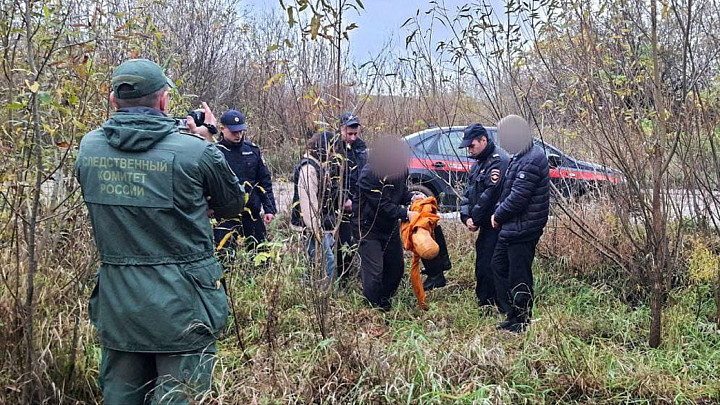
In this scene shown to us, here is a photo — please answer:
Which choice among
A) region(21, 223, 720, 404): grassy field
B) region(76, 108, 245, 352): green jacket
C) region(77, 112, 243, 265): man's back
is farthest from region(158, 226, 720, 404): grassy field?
region(77, 112, 243, 265): man's back

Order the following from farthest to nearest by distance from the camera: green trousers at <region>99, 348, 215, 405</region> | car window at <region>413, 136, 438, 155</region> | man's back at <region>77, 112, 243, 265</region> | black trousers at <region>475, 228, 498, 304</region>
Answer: car window at <region>413, 136, 438, 155</region> → black trousers at <region>475, 228, 498, 304</region> → green trousers at <region>99, 348, 215, 405</region> → man's back at <region>77, 112, 243, 265</region>

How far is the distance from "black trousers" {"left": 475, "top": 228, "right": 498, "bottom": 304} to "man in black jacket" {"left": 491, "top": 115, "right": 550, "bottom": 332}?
0.29m

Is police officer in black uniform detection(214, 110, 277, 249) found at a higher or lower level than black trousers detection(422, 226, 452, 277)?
higher

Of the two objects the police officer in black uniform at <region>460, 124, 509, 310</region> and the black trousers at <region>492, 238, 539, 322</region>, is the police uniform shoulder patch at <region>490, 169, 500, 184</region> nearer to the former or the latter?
the police officer in black uniform at <region>460, 124, 509, 310</region>

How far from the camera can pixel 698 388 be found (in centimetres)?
312

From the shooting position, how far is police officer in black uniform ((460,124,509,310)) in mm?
4539

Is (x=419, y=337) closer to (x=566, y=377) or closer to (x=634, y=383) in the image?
(x=566, y=377)

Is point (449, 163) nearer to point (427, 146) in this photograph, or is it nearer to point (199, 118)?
point (427, 146)

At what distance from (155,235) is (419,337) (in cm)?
187

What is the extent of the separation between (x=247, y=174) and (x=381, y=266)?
154 cm

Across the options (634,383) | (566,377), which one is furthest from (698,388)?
(566,377)

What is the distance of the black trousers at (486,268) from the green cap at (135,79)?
323 cm

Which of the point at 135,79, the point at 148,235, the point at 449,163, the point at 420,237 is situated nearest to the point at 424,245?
Result: the point at 420,237

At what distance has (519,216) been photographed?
4180 mm
